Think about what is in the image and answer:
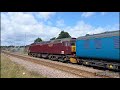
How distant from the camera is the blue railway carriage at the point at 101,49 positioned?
17.3 m

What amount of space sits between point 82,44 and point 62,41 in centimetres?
723

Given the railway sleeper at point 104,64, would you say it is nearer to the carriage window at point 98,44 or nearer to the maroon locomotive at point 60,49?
the carriage window at point 98,44

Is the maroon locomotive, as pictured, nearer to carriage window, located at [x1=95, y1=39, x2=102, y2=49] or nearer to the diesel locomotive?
the diesel locomotive

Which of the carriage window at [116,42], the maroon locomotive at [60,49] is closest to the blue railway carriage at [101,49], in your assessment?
the carriage window at [116,42]

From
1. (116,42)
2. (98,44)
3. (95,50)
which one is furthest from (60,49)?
(116,42)

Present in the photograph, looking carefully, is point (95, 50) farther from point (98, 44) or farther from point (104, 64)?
point (104, 64)

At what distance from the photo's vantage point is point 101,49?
1917 cm

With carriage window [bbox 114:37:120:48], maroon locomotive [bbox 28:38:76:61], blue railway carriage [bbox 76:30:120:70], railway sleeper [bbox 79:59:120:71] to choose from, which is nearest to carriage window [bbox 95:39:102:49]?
blue railway carriage [bbox 76:30:120:70]
